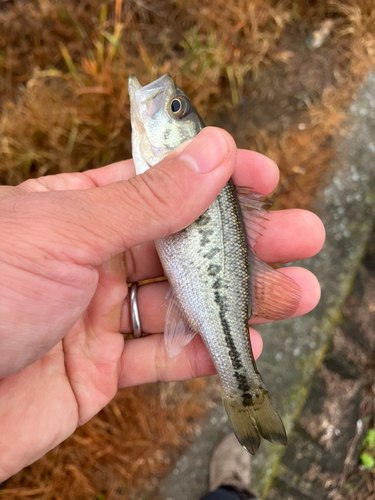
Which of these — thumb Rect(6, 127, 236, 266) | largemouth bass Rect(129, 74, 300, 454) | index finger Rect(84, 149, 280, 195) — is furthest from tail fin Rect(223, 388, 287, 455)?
index finger Rect(84, 149, 280, 195)

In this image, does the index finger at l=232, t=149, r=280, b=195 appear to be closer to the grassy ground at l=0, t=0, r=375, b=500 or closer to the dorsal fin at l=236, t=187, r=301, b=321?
the dorsal fin at l=236, t=187, r=301, b=321

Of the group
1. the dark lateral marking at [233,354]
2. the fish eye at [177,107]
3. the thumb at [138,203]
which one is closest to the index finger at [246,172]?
the fish eye at [177,107]

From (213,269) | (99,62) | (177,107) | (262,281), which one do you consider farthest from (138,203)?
(99,62)

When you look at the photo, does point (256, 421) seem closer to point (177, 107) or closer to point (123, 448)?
point (123, 448)

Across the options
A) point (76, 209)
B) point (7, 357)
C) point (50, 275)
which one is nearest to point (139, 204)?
point (76, 209)

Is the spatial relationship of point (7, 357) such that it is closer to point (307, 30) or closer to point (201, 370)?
point (201, 370)
